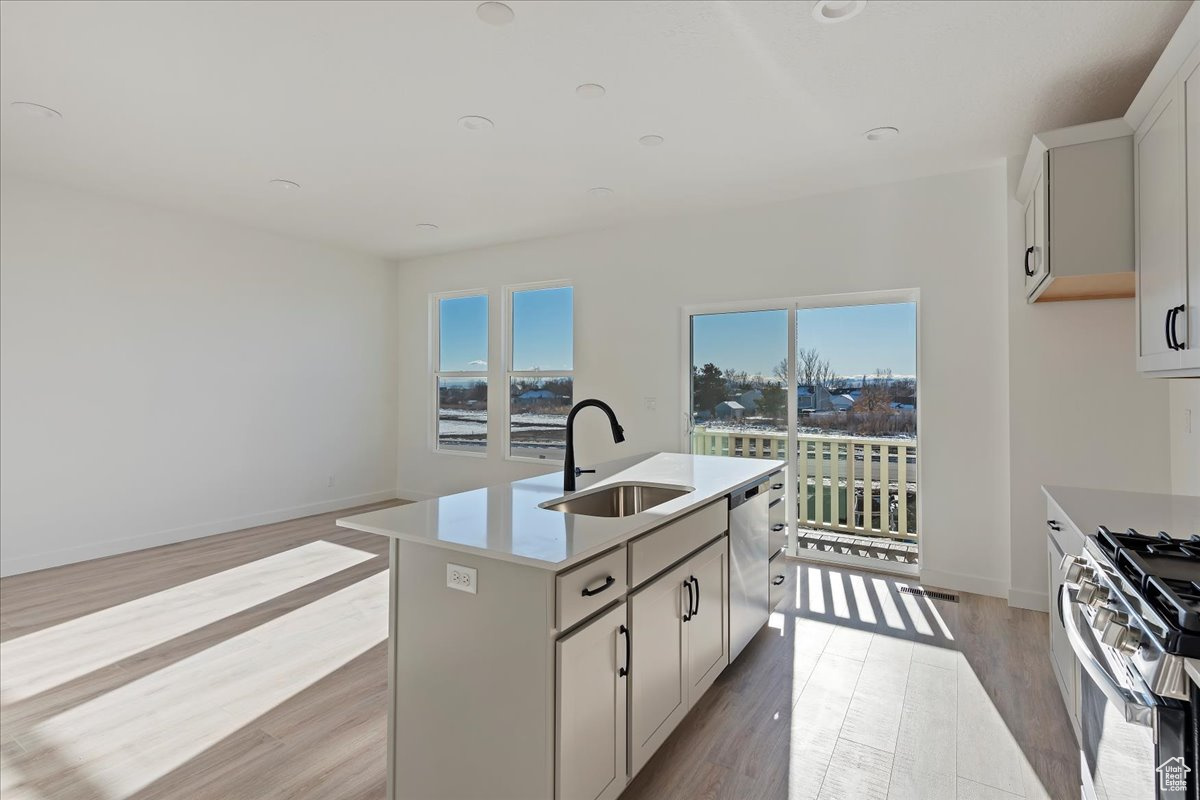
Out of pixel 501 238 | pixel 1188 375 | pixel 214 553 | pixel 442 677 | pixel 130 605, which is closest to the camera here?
pixel 442 677

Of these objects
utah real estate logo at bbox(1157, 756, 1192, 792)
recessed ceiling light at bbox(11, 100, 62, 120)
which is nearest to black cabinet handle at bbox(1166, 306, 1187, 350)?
utah real estate logo at bbox(1157, 756, 1192, 792)

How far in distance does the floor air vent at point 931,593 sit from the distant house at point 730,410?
1.69 meters

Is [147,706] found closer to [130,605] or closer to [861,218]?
[130,605]

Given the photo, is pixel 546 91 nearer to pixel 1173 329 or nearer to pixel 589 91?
pixel 589 91

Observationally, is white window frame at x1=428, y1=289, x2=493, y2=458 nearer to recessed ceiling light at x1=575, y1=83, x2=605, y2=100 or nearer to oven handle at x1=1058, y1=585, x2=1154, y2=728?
recessed ceiling light at x1=575, y1=83, x2=605, y2=100

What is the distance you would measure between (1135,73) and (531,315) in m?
4.56

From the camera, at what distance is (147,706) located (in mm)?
2318

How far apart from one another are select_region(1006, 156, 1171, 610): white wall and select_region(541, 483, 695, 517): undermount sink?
2.47 metres

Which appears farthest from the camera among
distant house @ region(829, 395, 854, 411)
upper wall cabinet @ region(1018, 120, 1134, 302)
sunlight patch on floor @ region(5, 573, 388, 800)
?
distant house @ region(829, 395, 854, 411)

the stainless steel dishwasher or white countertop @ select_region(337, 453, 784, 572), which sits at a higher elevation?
white countertop @ select_region(337, 453, 784, 572)

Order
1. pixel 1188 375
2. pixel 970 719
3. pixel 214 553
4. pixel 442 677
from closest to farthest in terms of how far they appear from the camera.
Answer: pixel 442 677 → pixel 1188 375 → pixel 970 719 → pixel 214 553

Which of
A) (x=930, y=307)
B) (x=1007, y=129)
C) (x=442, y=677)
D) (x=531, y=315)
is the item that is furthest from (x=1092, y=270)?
(x=531, y=315)

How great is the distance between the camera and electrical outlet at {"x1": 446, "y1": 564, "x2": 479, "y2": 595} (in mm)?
1551

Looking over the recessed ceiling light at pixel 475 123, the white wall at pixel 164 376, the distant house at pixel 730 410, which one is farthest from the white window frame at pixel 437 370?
the recessed ceiling light at pixel 475 123
